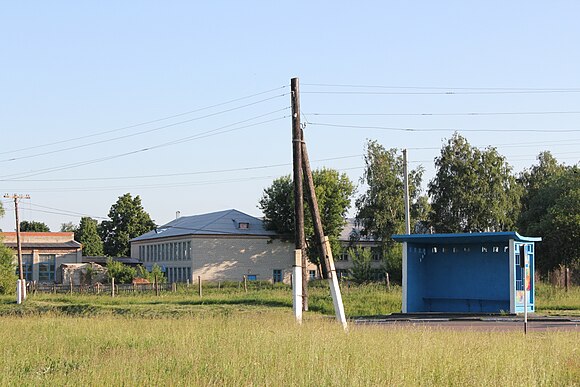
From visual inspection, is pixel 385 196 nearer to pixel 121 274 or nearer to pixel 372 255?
pixel 372 255

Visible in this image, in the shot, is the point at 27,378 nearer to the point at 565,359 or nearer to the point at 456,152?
the point at 565,359

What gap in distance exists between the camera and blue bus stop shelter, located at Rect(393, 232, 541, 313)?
34000 mm

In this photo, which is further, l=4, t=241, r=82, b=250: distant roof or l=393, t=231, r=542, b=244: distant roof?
l=4, t=241, r=82, b=250: distant roof

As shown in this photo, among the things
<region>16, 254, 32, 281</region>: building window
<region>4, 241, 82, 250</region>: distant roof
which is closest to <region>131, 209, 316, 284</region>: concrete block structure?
<region>4, 241, 82, 250</region>: distant roof

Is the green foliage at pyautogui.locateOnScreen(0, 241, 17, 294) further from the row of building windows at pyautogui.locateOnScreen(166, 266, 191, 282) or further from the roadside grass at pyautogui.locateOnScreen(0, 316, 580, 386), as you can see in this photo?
the roadside grass at pyautogui.locateOnScreen(0, 316, 580, 386)

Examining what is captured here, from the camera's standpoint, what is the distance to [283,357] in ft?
45.8

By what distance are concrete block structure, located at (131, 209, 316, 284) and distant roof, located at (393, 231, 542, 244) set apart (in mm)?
46988

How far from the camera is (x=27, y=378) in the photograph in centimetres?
1236

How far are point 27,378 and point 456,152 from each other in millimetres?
68761

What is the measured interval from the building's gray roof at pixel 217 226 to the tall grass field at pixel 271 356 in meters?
61.8

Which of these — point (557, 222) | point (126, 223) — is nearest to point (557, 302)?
point (557, 222)

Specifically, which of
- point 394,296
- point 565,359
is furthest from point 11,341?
point 394,296

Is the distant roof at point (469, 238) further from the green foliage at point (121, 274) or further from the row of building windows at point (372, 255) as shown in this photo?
the row of building windows at point (372, 255)

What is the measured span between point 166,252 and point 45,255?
1231 centimetres
